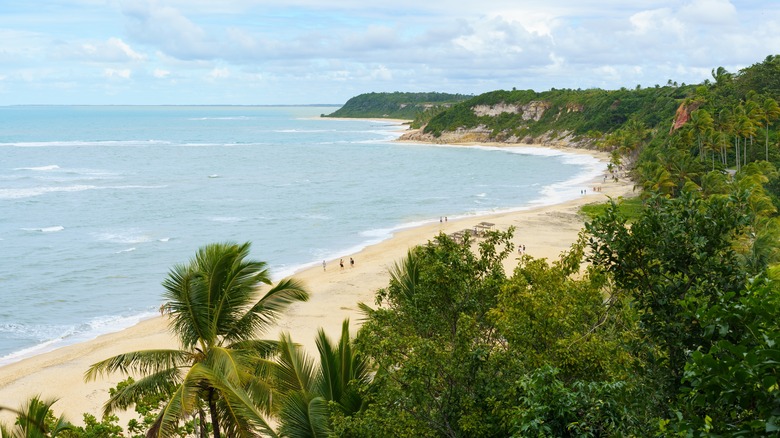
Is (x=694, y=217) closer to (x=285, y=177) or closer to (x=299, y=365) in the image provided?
(x=299, y=365)

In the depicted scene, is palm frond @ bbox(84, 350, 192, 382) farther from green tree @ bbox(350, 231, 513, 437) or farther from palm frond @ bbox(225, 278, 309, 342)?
green tree @ bbox(350, 231, 513, 437)

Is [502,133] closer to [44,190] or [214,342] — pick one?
[44,190]

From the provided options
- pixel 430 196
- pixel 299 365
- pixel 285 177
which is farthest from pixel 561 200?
pixel 299 365

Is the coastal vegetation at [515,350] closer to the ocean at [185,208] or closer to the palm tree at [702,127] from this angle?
the ocean at [185,208]

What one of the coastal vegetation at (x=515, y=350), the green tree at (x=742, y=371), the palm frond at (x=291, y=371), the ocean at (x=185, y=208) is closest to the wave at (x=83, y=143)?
the ocean at (x=185, y=208)

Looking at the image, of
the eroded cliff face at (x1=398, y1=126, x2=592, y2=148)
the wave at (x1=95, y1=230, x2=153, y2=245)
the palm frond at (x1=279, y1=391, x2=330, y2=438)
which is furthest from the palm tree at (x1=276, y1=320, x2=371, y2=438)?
the eroded cliff face at (x1=398, y1=126, x2=592, y2=148)

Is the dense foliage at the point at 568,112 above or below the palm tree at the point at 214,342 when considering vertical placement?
above
